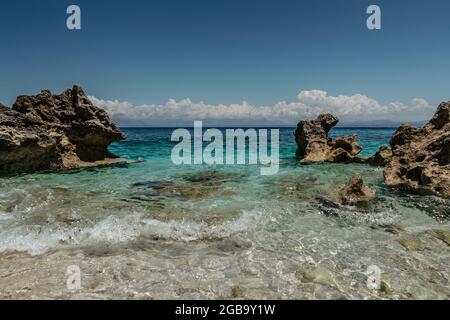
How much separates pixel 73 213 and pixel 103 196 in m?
2.57

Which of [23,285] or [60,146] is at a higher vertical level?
[60,146]

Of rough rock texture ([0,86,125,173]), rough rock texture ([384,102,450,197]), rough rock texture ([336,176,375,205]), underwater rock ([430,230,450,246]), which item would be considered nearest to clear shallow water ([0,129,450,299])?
underwater rock ([430,230,450,246])

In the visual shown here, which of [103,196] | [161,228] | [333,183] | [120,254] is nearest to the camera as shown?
[120,254]

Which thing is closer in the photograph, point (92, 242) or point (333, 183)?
point (92, 242)

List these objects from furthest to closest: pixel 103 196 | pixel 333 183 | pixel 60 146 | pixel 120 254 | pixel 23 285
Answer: pixel 60 146
pixel 333 183
pixel 103 196
pixel 120 254
pixel 23 285

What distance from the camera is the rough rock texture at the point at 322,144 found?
26.4m

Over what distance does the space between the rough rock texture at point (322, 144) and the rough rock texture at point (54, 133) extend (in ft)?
47.0

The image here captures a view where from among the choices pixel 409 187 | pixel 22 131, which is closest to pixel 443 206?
pixel 409 187

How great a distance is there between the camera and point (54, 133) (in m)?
Answer: 21.9

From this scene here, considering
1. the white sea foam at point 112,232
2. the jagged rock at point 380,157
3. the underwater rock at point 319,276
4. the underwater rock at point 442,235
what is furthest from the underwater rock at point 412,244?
the jagged rock at point 380,157

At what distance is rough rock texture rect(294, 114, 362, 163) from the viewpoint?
86.5 ft

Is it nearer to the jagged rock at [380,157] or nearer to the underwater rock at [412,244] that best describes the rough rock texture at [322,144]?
the jagged rock at [380,157]
